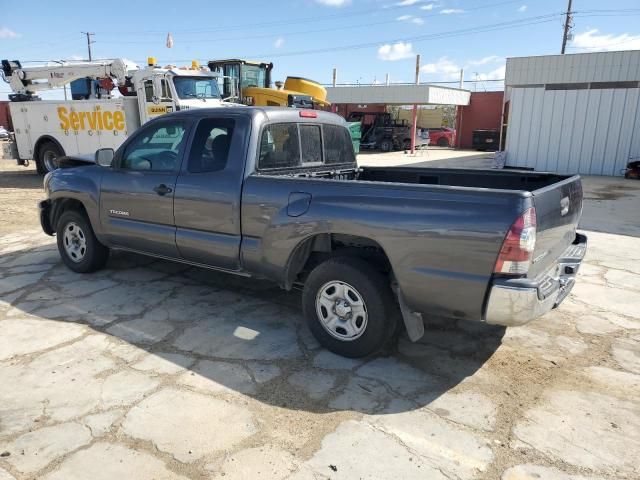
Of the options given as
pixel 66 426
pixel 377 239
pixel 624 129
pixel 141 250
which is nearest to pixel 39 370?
pixel 66 426

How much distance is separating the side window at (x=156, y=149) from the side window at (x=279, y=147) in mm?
880

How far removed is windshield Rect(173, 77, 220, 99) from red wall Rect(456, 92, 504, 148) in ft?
81.1

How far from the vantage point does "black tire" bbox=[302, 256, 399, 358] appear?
3.43 meters

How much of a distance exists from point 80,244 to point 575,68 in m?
16.4

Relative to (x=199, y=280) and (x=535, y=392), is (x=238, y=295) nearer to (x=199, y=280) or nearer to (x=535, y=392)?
(x=199, y=280)

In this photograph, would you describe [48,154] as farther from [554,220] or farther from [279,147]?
[554,220]

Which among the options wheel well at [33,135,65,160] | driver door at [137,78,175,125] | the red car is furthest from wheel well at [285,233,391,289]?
the red car

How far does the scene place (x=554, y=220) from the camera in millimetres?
3242

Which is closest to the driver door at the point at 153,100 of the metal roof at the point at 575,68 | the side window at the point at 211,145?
the side window at the point at 211,145

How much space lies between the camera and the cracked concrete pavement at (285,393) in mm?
2600

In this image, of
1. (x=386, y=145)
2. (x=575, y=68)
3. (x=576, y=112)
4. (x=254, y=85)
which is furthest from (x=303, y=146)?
(x=386, y=145)

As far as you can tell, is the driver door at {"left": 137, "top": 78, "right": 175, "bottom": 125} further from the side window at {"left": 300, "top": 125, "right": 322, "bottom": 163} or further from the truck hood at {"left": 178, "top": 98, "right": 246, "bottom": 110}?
the side window at {"left": 300, "top": 125, "right": 322, "bottom": 163}

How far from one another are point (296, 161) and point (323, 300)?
4.74 feet

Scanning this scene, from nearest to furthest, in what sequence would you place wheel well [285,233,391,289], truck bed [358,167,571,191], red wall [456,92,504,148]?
1. wheel well [285,233,391,289]
2. truck bed [358,167,571,191]
3. red wall [456,92,504,148]
